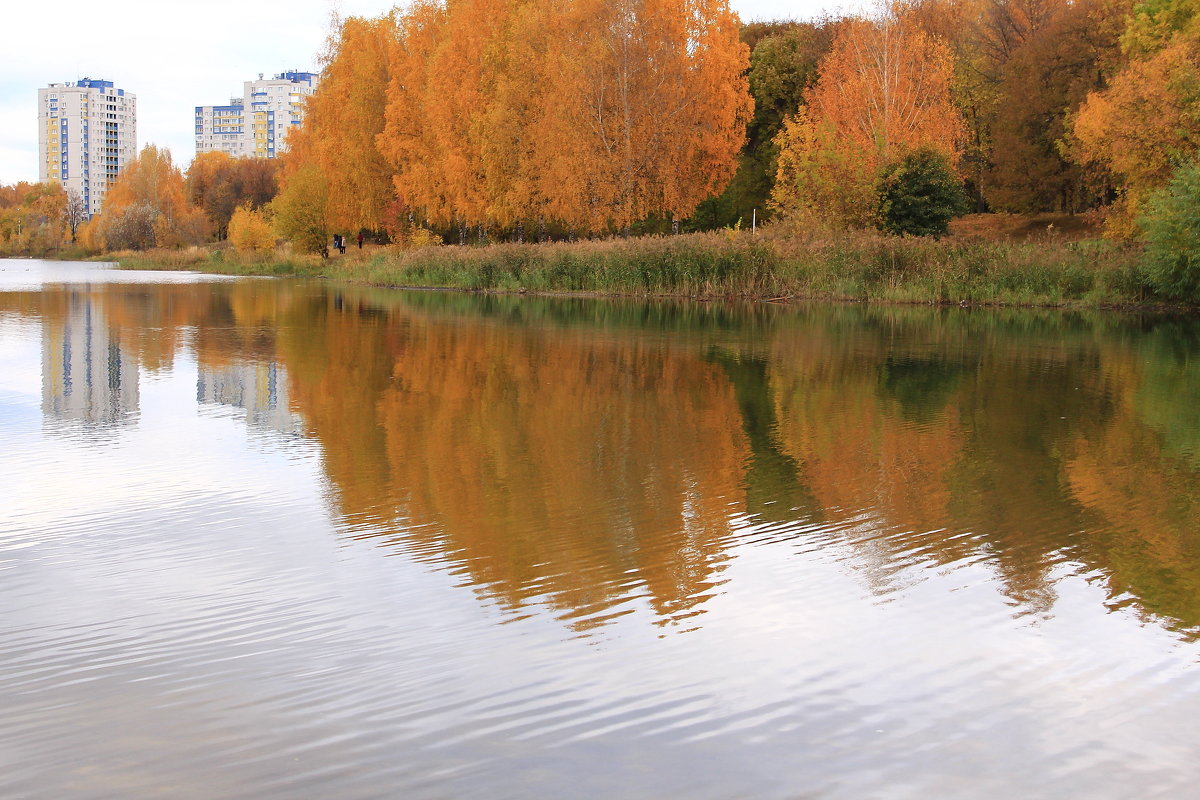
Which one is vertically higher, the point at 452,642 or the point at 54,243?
the point at 54,243

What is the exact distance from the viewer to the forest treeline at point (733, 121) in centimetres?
3403

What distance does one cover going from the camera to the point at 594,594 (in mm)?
5500

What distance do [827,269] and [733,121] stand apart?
39.5 feet

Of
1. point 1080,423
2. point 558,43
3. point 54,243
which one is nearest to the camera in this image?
point 1080,423

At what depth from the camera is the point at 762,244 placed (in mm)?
33219

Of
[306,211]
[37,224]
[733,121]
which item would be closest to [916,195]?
[733,121]

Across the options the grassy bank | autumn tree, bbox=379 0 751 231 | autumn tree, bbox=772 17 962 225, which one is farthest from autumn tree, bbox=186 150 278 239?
the grassy bank

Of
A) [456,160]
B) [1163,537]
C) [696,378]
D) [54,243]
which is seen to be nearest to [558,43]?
[456,160]

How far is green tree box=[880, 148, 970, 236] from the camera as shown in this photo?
34156mm

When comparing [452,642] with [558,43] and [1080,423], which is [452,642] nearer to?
[1080,423]

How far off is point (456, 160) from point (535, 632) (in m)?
39.1

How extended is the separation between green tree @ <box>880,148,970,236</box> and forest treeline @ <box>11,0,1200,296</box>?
0.07 metres

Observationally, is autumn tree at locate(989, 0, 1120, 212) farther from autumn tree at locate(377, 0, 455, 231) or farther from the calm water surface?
the calm water surface

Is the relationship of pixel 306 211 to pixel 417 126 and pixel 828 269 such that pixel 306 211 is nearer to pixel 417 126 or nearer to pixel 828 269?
pixel 417 126
